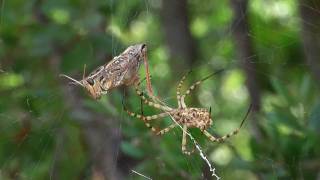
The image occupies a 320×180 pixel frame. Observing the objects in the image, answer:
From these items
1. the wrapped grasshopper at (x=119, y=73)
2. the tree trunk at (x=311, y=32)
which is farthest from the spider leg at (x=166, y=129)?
the tree trunk at (x=311, y=32)

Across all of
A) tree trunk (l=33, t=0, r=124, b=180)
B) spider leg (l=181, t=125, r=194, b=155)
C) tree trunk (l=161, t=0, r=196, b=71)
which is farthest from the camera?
tree trunk (l=161, t=0, r=196, b=71)

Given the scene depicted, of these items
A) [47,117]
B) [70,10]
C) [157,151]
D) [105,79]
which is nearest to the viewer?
[105,79]

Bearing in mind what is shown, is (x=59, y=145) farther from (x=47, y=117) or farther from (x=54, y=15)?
(x=54, y=15)

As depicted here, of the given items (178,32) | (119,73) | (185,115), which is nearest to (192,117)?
(185,115)

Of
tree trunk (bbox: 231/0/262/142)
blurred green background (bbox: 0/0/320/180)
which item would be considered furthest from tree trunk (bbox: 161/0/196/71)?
tree trunk (bbox: 231/0/262/142)

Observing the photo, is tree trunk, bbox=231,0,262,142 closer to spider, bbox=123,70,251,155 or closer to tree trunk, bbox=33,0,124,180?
spider, bbox=123,70,251,155

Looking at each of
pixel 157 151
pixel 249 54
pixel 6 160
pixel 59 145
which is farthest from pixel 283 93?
pixel 6 160
